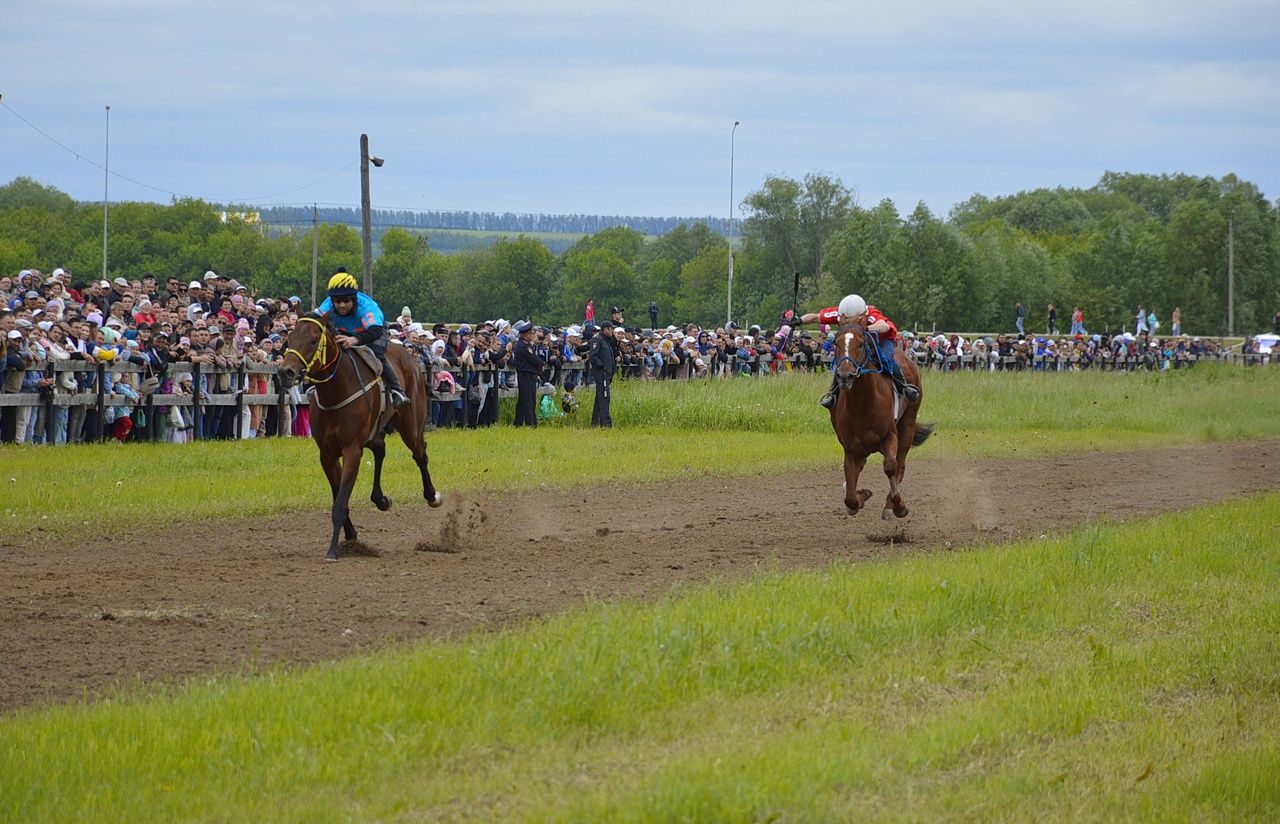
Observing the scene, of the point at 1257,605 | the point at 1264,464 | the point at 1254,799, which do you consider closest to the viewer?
the point at 1254,799

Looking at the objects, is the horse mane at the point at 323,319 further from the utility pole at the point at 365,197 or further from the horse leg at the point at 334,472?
the utility pole at the point at 365,197

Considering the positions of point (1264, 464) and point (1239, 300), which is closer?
point (1264, 464)

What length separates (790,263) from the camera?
117562mm

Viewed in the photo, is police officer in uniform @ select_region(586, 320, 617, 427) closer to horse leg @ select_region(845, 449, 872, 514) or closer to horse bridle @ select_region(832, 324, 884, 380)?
horse leg @ select_region(845, 449, 872, 514)

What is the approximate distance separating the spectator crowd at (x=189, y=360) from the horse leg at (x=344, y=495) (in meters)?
6.72

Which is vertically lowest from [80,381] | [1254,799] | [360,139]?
[1254,799]

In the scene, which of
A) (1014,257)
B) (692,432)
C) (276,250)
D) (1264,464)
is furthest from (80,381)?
(1014,257)

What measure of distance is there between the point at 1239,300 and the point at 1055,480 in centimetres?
9214

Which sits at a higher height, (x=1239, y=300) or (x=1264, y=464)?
(x=1239, y=300)

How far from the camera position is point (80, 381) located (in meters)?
20.8

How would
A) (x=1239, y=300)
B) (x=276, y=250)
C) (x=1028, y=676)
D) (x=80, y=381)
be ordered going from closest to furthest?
(x=1028, y=676) < (x=80, y=381) < (x=276, y=250) < (x=1239, y=300)

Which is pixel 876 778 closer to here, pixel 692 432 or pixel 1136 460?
pixel 1136 460

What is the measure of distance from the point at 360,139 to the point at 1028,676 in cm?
2739

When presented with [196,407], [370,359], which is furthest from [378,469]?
[196,407]
